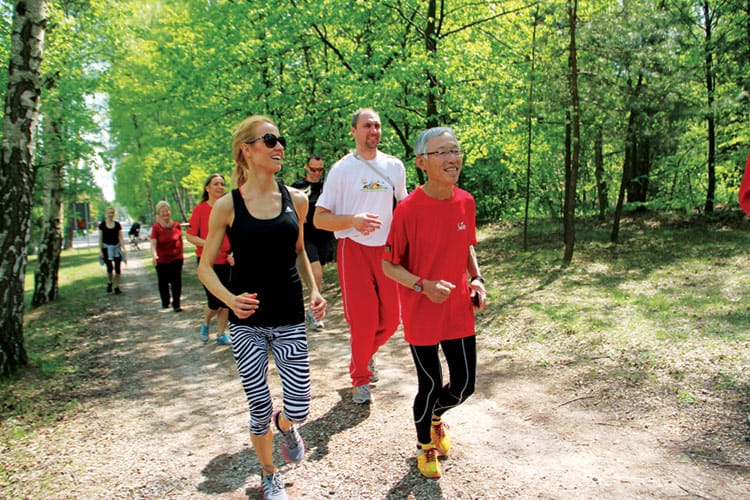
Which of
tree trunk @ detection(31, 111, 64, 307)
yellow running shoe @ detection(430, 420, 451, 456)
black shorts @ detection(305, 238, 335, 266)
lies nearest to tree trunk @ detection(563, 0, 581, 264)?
black shorts @ detection(305, 238, 335, 266)

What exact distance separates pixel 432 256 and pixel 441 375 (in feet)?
2.55

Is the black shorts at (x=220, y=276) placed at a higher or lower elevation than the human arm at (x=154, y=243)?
lower

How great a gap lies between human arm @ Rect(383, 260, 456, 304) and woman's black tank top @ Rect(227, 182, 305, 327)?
25.3 inches

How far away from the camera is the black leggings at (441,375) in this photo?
10.9 feet

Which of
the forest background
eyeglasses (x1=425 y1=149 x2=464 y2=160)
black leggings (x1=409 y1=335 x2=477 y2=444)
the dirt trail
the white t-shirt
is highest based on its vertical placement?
the forest background

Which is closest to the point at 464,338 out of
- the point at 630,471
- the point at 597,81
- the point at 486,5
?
the point at 630,471

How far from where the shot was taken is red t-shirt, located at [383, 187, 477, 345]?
326 centimetres

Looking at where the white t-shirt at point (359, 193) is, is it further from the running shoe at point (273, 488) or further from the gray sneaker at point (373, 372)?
the running shoe at point (273, 488)

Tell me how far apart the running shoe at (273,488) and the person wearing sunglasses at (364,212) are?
1.54 meters

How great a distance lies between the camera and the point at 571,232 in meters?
11.6

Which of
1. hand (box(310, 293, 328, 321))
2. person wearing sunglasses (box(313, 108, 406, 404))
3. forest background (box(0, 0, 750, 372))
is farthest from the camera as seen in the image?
forest background (box(0, 0, 750, 372))


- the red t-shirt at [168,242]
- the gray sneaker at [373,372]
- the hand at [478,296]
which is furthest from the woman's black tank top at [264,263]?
the red t-shirt at [168,242]

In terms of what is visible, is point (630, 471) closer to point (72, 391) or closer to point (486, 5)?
point (72, 391)

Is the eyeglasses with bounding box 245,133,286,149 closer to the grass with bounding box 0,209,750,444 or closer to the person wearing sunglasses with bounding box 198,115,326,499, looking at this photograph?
the person wearing sunglasses with bounding box 198,115,326,499
